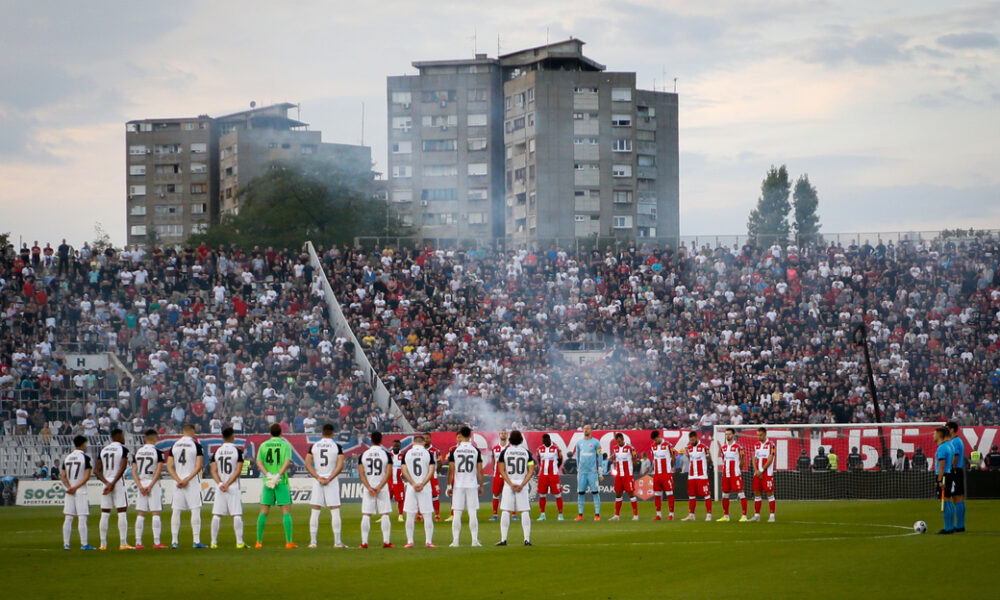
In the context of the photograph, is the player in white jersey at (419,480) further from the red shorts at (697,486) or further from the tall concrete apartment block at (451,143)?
the tall concrete apartment block at (451,143)

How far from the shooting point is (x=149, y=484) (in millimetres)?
22969

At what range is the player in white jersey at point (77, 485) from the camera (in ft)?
71.8

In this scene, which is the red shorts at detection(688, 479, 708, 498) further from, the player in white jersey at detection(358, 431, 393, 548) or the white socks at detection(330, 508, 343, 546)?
the white socks at detection(330, 508, 343, 546)

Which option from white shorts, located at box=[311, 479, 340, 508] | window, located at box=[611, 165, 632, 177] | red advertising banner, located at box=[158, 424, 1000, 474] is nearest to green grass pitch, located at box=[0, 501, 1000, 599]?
white shorts, located at box=[311, 479, 340, 508]

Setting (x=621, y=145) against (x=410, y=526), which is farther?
(x=621, y=145)

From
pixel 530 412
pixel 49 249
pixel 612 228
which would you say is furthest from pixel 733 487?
pixel 612 228

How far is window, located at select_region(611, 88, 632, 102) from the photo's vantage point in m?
115

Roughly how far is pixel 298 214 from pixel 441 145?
28.9m

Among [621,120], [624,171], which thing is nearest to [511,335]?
[621,120]

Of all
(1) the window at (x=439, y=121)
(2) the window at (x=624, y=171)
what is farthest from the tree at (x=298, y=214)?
(2) the window at (x=624, y=171)

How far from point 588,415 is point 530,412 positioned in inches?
91.0

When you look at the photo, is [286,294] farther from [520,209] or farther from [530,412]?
[520,209]

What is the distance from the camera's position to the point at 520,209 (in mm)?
118188

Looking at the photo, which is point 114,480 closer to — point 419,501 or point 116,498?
point 116,498
